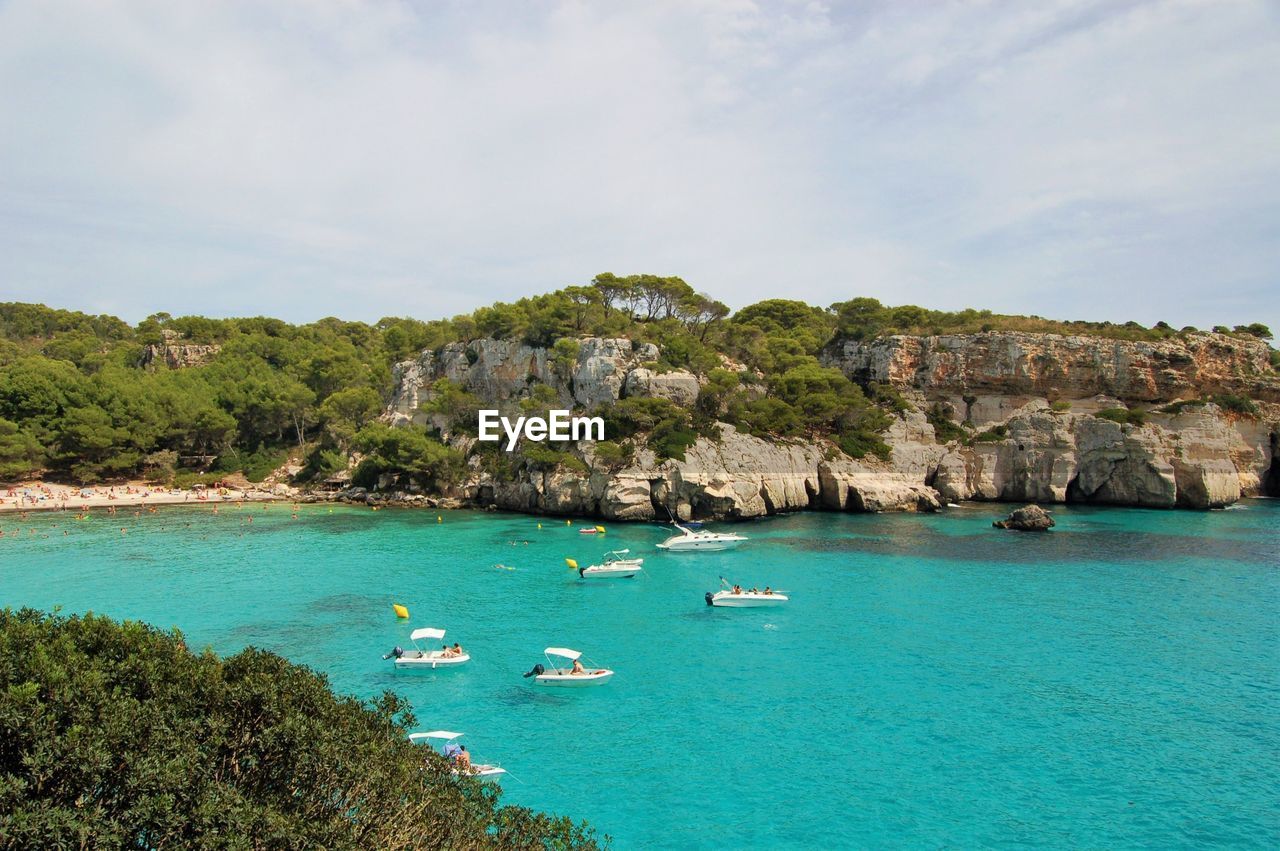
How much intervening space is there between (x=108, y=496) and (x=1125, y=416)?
8718 cm

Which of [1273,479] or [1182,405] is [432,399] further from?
[1273,479]

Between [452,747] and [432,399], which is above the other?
[432,399]

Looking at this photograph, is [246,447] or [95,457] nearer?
[95,457]

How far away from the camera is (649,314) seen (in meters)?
71.6

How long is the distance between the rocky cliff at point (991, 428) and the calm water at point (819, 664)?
10.9 m

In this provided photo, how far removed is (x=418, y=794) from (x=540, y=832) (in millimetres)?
1827

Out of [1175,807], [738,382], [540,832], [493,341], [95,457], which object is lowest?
[1175,807]

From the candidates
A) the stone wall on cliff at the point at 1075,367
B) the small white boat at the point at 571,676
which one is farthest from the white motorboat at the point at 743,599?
the stone wall on cliff at the point at 1075,367

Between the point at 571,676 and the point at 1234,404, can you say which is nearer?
the point at 571,676

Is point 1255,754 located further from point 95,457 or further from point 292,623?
point 95,457

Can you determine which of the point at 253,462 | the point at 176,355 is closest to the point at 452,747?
the point at 253,462

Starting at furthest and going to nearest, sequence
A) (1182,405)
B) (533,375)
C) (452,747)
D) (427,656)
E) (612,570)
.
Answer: (533,375) → (1182,405) → (612,570) → (427,656) → (452,747)

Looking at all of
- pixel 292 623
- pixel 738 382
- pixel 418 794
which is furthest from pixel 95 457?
pixel 418 794

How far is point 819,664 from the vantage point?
2381cm
